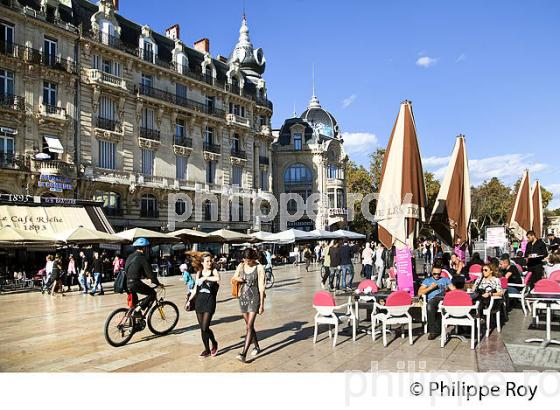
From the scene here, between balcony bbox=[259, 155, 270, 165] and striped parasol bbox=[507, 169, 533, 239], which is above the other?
balcony bbox=[259, 155, 270, 165]

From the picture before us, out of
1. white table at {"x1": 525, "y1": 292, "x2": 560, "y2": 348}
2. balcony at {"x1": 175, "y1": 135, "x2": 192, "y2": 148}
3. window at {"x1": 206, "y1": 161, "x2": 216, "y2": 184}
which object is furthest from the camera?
window at {"x1": 206, "y1": 161, "x2": 216, "y2": 184}

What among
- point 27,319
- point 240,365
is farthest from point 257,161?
point 240,365

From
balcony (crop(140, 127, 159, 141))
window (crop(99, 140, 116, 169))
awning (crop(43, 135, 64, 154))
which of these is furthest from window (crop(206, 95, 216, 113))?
awning (crop(43, 135, 64, 154))

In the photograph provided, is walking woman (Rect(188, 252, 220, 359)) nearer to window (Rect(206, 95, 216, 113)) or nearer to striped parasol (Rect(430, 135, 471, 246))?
striped parasol (Rect(430, 135, 471, 246))

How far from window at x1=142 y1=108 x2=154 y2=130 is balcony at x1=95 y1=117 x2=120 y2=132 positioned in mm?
2504

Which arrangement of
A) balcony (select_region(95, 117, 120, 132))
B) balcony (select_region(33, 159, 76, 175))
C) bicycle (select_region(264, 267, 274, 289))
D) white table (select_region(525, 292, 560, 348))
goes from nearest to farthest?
white table (select_region(525, 292, 560, 348)) < bicycle (select_region(264, 267, 274, 289)) < balcony (select_region(33, 159, 76, 175)) < balcony (select_region(95, 117, 120, 132))

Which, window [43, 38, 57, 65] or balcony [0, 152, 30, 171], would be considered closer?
balcony [0, 152, 30, 171]

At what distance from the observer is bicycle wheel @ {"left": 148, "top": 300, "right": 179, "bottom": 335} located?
28.9ft

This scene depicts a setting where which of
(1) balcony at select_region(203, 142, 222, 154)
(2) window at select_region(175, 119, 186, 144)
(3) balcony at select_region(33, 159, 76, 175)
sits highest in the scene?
(2) window at select_region(175, 119, 186, 144)

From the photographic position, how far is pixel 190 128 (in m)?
36.6

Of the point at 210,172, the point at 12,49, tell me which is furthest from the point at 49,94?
the point at 210,172

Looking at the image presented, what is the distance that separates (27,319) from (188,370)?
273 inches
